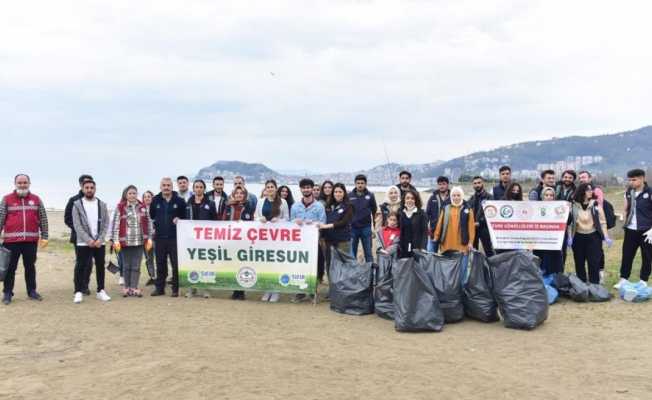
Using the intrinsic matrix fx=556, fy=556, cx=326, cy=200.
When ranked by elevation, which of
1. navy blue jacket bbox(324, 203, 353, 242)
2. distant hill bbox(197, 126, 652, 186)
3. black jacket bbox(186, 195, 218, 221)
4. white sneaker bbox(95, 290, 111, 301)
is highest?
distant hill bbox(197, 126, 652, 186)

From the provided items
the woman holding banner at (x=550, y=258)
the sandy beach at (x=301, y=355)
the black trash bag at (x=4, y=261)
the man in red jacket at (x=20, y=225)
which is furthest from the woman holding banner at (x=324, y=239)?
the black trash bag at (x=4, y=261)

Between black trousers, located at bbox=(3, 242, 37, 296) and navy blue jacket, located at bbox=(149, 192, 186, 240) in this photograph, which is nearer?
black trousers, located at bbox=(3, 242, 37, 296)

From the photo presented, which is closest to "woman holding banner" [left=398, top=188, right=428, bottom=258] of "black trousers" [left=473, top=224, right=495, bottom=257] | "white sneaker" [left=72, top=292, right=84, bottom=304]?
"black trousers" [left=473, top=224, right=495, bottom=257]

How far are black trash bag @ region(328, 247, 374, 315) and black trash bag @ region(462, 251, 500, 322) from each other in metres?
1.26

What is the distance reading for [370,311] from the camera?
7324mm

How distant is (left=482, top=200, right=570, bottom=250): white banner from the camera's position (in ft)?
27.6

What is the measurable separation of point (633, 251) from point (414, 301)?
4.06m

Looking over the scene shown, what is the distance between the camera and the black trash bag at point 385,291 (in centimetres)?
702

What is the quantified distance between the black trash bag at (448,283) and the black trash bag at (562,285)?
200 centimetres

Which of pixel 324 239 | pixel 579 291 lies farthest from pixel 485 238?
pixel 324 239

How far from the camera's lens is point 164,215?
8516 millimetres

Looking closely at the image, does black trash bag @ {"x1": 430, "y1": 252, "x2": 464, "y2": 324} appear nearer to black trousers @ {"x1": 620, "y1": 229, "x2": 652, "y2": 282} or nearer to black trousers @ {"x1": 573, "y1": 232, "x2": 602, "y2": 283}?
black trousers @ {"x1": 573, "y1": 232, "x2": 602, "y2": 283}

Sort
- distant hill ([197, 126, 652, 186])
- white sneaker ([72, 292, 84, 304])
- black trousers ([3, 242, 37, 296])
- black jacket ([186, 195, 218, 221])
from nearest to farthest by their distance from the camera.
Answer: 1. black trousers ([3, 242, 37, 296])
2. white sneaker ([72, 292, 84, 304])
3. black jacket ([186, 195, 218, 221])
4. distant hill ([197, 126, 652, 186])

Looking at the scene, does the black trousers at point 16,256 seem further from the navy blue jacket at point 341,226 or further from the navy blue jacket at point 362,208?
the navy blue jacket at point 362,208
